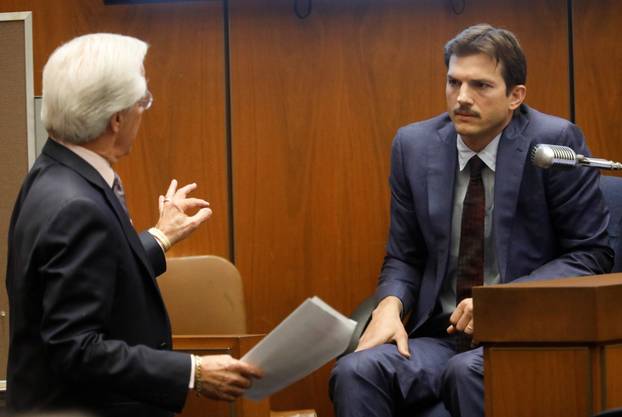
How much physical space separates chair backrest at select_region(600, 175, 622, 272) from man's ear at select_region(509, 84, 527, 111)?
44 cm

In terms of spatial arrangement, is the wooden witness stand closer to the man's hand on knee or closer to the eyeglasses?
the man's hand on knee

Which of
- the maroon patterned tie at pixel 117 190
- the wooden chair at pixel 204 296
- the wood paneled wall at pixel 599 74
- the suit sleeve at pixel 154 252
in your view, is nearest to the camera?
the maroon patterned tie at pixel 117 190

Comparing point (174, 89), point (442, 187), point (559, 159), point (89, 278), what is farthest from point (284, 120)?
point (89, 278)

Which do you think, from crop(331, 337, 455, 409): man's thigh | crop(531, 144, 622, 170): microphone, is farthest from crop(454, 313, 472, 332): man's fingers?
crop(531, 144, 622, 170): microphone

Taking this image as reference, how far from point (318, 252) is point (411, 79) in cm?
76

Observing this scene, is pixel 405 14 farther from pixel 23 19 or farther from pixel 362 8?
pixel 23 19

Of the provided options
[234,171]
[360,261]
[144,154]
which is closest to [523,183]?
[360,261]

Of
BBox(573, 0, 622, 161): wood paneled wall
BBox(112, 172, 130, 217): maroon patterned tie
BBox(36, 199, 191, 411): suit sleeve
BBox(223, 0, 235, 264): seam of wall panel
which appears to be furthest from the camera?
BBox(223, 0, 235, 264): seam of wall panel

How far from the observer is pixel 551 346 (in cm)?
238

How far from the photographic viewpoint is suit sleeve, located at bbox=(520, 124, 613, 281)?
10.5ft

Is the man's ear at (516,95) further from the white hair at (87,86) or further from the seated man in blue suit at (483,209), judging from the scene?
the white hair at (87,86)

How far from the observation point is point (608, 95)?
389 centimetres

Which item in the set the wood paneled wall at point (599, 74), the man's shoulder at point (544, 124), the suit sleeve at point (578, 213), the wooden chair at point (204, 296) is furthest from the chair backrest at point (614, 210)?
the wooden chair at point (204, 296)

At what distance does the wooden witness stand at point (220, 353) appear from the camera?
3.08 m
